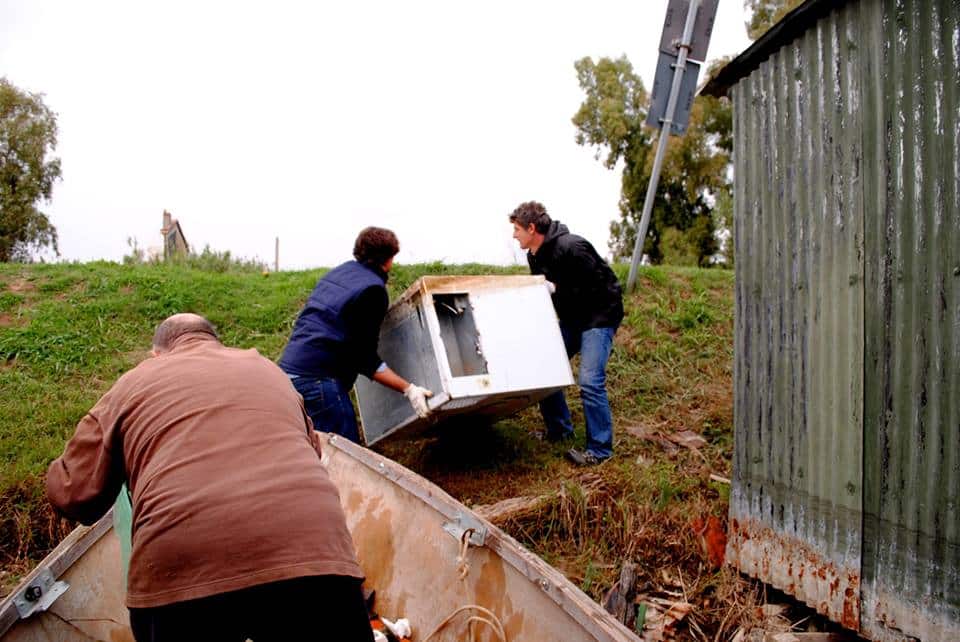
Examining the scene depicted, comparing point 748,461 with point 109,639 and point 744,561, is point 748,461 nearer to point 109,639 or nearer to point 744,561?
point 744,561

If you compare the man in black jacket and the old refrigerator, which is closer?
the old refrigerator

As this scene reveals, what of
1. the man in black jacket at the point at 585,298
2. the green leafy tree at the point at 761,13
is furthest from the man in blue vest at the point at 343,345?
the green leafy tree at the point at 761,13

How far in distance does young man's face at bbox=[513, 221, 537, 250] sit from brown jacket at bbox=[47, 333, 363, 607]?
291cm

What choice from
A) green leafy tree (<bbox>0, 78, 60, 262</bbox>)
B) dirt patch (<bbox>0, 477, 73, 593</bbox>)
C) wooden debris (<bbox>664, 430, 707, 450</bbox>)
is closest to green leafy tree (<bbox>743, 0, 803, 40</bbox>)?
wooden debris (<bbox>664, 430, 707, 450</bbox>)

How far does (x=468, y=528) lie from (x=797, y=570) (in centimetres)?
174

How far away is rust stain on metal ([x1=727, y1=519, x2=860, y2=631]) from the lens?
131 inches

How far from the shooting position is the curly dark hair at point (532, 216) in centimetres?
521

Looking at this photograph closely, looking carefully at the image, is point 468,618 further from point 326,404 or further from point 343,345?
point 343,345

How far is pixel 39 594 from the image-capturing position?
3174 millimetres

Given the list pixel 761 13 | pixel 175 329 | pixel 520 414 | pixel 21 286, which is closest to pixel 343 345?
pixel 175 329

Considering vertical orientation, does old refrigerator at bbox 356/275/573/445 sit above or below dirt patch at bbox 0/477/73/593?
above

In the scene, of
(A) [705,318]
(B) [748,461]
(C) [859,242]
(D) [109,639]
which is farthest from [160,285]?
(C) [859,242]

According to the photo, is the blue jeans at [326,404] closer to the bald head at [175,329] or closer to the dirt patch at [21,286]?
the bald head at [175,329]

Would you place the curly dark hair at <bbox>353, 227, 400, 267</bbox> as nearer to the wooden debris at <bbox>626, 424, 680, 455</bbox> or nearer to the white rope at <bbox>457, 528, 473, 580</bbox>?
the white rope at <bbox>457, 528, 473, 580</bbox>
